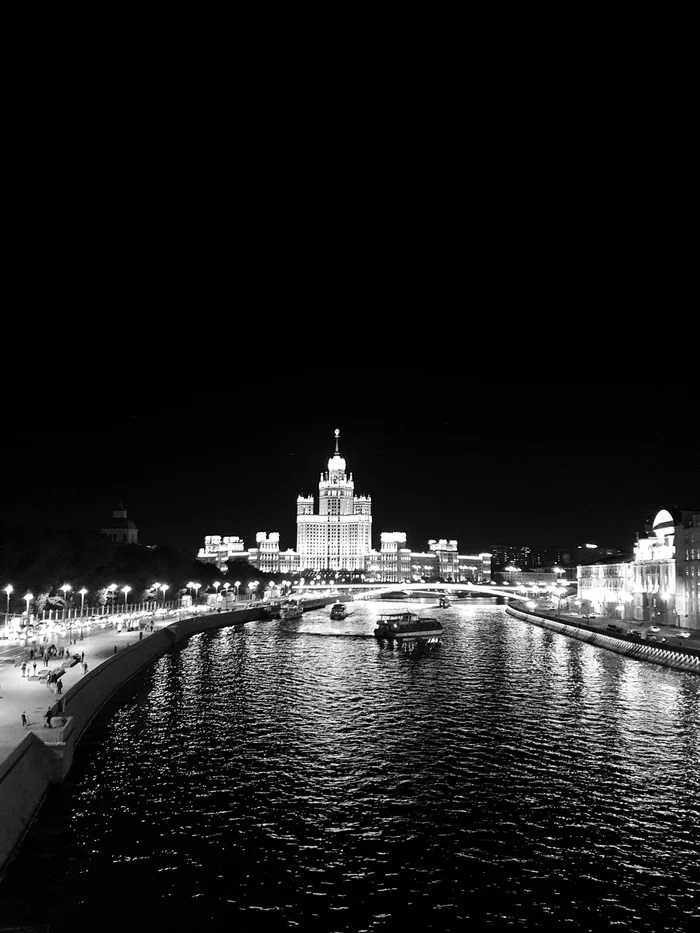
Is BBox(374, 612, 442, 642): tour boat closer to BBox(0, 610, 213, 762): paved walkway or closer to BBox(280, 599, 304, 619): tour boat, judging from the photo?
BBox(280, 599, 304, 619): tour boat

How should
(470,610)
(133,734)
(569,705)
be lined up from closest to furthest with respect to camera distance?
(133,734)
(569,705)
(470,610)

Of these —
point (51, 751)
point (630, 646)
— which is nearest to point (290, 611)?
point (630, 646)

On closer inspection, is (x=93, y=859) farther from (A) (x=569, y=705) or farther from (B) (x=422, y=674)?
(B) (x=422, y=674)

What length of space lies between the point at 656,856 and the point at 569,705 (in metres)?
16.1

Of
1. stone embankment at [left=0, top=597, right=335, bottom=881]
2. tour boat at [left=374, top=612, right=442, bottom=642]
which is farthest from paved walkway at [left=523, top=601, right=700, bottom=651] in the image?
stone embankment at [left=0, top=597, right=335, bottom=881]

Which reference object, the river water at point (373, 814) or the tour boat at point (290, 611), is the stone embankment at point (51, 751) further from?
the tour boat at point (290, 611)

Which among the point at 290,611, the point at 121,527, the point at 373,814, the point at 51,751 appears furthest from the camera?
the point at 121,527

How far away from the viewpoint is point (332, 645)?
181ft

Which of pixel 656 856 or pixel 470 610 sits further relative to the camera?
pixel 470 610

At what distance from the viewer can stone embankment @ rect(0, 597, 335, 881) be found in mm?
15555

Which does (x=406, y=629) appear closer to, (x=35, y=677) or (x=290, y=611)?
(x=290, y=611)

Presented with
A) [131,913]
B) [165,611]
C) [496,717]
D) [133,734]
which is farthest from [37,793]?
[165,611]

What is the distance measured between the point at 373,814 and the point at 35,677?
15589 mm

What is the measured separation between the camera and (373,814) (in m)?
18.7
